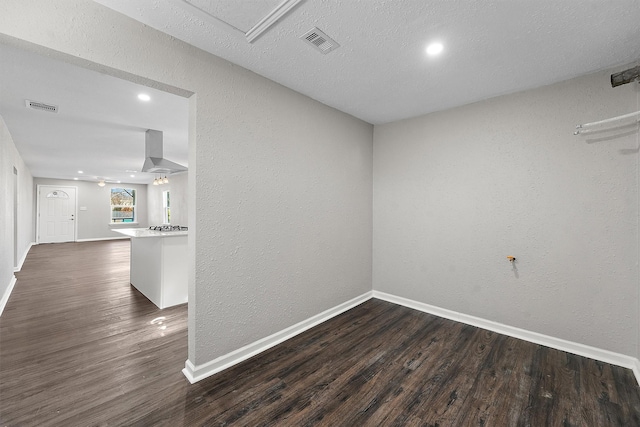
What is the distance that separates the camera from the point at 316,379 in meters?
1.99

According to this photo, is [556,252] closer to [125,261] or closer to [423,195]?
[423,195]

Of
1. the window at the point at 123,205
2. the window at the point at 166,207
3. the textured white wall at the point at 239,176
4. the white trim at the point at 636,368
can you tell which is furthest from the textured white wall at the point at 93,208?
the white trim at the point at 636,368

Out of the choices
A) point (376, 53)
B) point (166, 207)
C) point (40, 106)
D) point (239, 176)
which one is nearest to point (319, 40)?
point (376, 53)

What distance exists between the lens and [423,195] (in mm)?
3316

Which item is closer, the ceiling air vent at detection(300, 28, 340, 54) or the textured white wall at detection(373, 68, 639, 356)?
the ceiling air vent at detection(300, 28, 340, 54)

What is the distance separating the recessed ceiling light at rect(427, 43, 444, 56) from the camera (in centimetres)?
191

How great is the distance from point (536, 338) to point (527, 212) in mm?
1265

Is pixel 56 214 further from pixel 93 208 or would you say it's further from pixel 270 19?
pixel 270 19

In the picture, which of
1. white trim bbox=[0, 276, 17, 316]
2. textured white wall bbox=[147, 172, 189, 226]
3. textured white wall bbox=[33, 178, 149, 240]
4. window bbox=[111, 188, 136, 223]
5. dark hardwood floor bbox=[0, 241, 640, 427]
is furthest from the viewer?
window bbox=[111, 188, 136, 223]

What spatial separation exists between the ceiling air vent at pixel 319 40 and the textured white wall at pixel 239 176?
686 millimetres

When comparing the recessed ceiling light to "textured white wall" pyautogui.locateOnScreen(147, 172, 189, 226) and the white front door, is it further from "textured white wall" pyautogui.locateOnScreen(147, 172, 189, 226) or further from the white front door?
the white front door

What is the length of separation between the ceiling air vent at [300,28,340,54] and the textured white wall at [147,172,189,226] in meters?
7.08

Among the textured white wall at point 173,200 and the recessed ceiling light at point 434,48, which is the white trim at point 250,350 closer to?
the recessed ceiling light at point 434,48

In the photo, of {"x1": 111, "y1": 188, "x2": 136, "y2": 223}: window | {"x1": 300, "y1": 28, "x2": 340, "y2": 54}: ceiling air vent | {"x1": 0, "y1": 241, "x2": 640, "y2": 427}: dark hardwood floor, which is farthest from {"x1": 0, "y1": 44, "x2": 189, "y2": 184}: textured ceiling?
{"x1": 111, "y1": 188, "x2": 136, "y2": 223}: window
